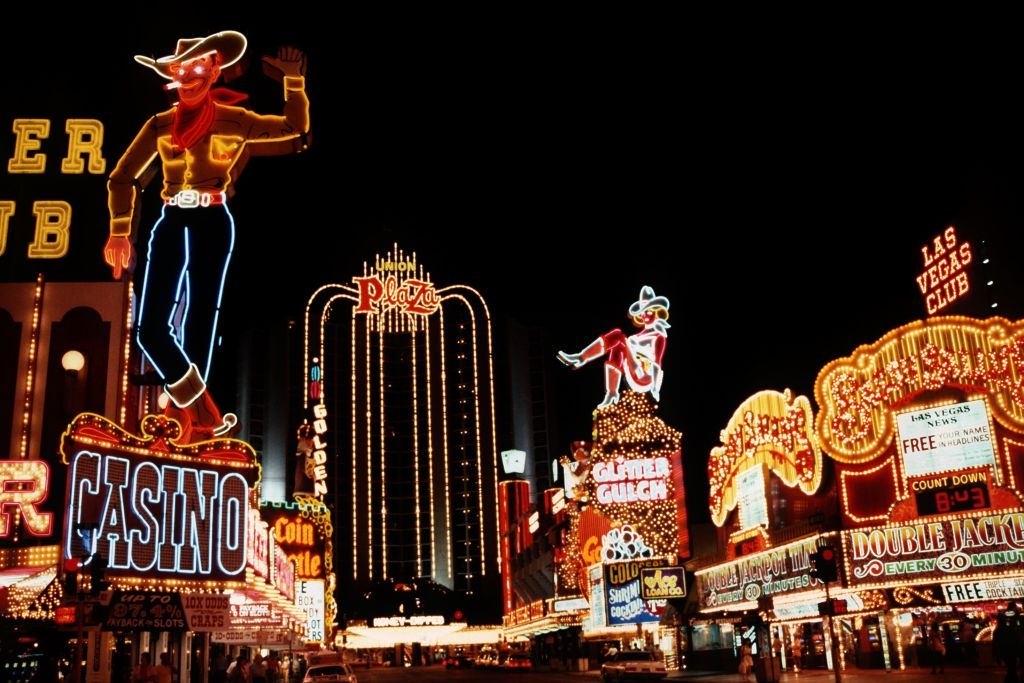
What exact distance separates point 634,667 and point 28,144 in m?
28.7

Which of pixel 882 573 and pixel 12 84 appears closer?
pixel 882 573

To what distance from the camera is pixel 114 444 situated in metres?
24.7

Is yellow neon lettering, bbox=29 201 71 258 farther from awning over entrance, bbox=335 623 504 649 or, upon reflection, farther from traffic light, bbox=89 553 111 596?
awning over entrance, bbox=335 623 504 649

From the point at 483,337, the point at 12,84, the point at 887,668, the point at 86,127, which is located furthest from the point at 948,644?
the point at 483,337

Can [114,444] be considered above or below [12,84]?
below

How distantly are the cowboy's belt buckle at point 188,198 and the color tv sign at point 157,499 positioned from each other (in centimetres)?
1078

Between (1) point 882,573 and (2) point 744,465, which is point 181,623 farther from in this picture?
(2) point 744,465

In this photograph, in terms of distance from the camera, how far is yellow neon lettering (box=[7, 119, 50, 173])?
3434 cm

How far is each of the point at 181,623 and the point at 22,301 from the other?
1306 centimetres

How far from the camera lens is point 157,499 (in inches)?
990

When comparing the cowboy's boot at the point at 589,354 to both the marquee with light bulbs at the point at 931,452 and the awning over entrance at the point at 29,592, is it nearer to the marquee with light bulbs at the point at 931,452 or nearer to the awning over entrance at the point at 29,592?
the marquee with light bulbs at the point at 931,452

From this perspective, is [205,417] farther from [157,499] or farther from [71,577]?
[71,577]

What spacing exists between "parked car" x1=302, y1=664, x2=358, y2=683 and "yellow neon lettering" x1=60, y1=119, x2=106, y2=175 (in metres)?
18.1

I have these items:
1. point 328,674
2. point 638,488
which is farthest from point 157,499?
point 638,488
